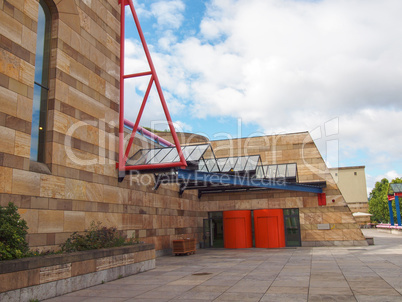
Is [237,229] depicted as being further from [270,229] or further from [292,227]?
[292,227]

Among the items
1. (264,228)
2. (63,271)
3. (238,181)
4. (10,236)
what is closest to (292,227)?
(264,228)

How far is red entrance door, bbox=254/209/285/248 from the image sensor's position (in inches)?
1052

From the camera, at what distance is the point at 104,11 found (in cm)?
1736

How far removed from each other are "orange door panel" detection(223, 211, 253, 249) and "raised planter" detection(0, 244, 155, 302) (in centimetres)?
1361

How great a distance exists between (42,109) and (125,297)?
744cm

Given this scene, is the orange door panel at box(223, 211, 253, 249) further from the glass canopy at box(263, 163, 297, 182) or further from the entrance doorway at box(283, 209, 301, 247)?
the glass canopy at box(263, 163, 297, 182)

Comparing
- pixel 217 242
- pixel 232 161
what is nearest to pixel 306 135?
pixel 232 161

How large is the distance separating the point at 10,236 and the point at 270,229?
67.0 ft

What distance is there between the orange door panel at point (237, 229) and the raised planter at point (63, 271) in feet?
44.7

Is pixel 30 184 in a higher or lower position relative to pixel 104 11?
lower

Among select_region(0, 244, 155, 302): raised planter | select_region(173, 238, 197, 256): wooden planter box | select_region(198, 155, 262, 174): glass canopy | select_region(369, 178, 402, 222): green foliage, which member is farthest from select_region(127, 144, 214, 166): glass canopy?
select_region(369, 178, 402, 222): green foliage

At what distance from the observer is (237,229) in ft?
89.0

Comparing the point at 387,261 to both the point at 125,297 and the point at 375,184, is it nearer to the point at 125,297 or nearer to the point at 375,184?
the point at 125,297

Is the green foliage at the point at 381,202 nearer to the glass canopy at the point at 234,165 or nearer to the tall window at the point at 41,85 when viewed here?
the glass canopy at the point at 234,165
